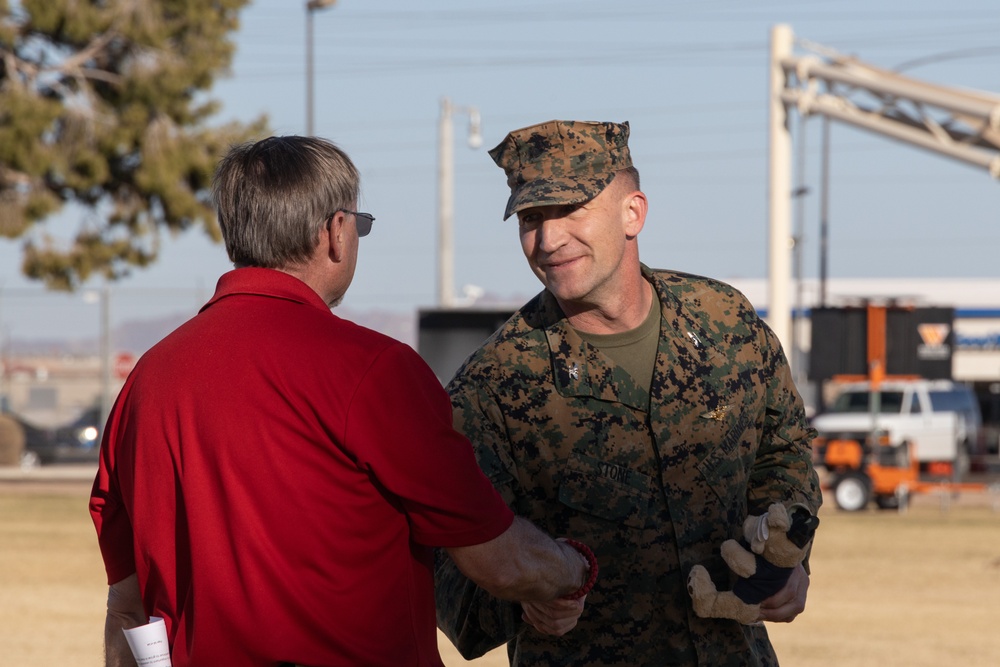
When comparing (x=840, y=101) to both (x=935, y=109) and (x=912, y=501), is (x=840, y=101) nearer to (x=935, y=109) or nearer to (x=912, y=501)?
(x=935, y=109)

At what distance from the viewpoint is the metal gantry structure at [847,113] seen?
23969mm

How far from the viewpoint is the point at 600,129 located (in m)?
3.61

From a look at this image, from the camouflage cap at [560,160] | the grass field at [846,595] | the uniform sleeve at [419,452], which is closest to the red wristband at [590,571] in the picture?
the uniform sleeve at [419,452]

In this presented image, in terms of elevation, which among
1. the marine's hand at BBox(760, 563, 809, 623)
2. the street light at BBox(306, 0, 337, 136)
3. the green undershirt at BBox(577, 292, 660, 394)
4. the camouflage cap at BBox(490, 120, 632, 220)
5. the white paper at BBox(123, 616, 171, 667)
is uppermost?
the street light at BBox(306, 0, 337, 136)

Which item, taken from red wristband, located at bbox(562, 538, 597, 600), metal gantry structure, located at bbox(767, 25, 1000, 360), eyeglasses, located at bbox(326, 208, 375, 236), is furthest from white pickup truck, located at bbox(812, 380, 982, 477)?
eyeglasses, located at bbox(326, 208, 375, 236)

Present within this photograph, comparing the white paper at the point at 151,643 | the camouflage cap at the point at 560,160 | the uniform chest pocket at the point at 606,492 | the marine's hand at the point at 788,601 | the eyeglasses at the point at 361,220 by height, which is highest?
the camouflage cap at the point at 560,160

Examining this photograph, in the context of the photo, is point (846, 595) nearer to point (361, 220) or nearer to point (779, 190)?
point (361, 220)

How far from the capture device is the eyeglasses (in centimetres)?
276

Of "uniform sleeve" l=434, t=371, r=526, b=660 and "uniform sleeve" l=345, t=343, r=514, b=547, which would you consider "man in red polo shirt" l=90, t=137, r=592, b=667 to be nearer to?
"uniform sleeve" l=345, t=343, r=514, b=547

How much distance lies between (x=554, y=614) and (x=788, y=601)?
0.63 metres

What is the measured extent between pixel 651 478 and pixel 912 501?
945 inches

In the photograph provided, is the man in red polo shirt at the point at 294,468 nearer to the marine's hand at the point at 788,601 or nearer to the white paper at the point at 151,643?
the white paper at the point at 151,643

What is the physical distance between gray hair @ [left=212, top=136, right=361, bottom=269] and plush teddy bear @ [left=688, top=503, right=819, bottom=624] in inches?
47.4

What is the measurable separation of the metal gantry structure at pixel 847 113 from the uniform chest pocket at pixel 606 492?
21352mm
